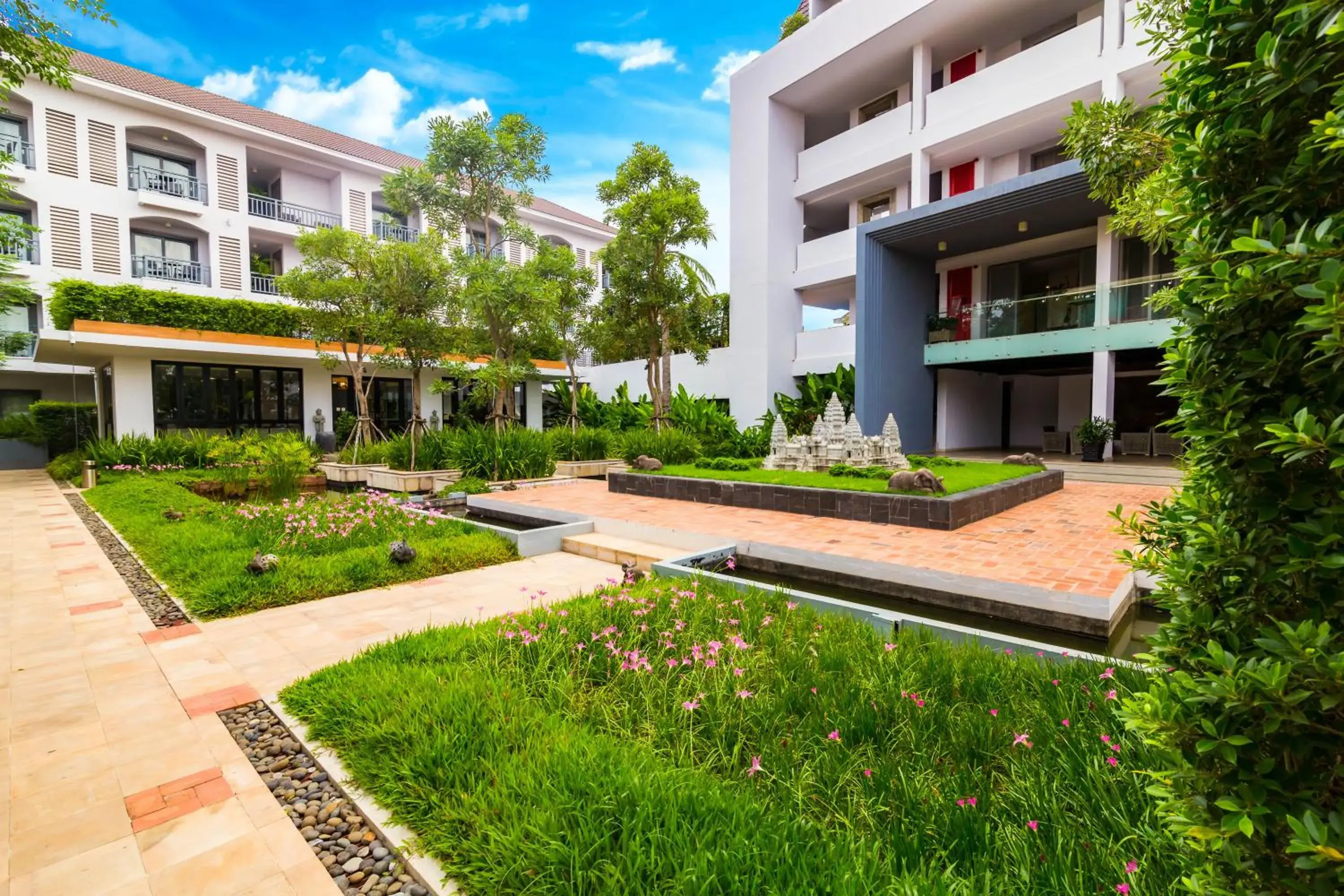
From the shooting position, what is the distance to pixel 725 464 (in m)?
12.2

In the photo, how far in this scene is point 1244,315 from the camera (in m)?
1.30

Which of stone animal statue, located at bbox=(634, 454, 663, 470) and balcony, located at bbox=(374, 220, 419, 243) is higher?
balcony, located at bbox=(374, 220, 419, 243)

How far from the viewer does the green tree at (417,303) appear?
1398 cm

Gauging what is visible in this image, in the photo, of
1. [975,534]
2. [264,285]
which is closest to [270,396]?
[264,285]

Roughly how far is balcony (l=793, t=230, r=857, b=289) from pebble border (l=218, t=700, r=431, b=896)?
1794 cm

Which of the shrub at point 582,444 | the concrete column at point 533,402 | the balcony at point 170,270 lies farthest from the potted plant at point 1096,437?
the balcony at point 170,270

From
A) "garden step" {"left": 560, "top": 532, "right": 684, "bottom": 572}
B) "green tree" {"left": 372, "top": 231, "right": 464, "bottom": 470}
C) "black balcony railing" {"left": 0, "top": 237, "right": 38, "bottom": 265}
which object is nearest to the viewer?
"garden step" {"left": 560, "top": 532, "right": 684, "bottom": 572}

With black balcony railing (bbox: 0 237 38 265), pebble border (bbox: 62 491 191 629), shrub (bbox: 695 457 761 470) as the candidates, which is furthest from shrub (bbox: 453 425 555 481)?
black balcony railing (bbox: 0 237 38 265)

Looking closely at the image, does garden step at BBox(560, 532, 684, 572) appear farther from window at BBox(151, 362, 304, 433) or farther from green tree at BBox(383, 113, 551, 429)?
window at BBox(151, 362, 304, 433)

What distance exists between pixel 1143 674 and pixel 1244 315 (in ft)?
7.75

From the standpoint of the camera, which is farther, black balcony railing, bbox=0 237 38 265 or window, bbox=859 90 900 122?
window, bbox=859 90 900 122

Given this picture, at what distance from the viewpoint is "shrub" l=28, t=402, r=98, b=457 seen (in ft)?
66.4

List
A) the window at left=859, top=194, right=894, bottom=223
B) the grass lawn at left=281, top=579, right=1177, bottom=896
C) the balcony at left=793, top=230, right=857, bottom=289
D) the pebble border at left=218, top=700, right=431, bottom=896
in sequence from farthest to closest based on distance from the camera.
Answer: the window at left=859, top=194, right=894, bottom=223 → the balcony at left=793, top=230, right=857, bottom=289 → the pebble border at left=218, top=700, right=431, bottom=896 → the grass lawn at left=281, top=579, right=1177, bottom=896

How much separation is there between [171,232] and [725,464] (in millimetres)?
23483
